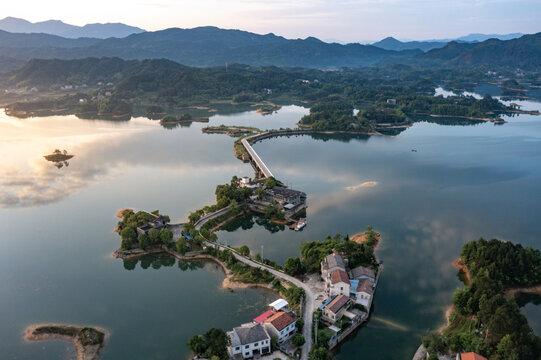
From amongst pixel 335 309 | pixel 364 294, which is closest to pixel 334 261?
pixel 364 294

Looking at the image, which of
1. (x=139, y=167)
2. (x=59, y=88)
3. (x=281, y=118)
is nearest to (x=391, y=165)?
(x=139, y=167)

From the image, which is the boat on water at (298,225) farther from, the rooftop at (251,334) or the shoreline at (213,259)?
the rooftop at (251,334)

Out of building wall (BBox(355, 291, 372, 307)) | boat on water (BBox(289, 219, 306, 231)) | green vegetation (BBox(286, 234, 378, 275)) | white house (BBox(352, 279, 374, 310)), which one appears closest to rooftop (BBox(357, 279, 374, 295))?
white house (BBox(352, 279, 374, 310))

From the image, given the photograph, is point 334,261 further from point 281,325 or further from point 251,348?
point 251,348

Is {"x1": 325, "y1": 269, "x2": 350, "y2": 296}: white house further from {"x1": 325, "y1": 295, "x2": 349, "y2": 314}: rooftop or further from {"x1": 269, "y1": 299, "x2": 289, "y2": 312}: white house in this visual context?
{"x1": 269, "y1": 299, "x2": 289, "y2": 312}: white house

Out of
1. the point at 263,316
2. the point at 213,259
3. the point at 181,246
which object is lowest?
the point at 213,259

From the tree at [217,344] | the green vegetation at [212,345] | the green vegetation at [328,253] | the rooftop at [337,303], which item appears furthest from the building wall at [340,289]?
the tree at [217,344]
